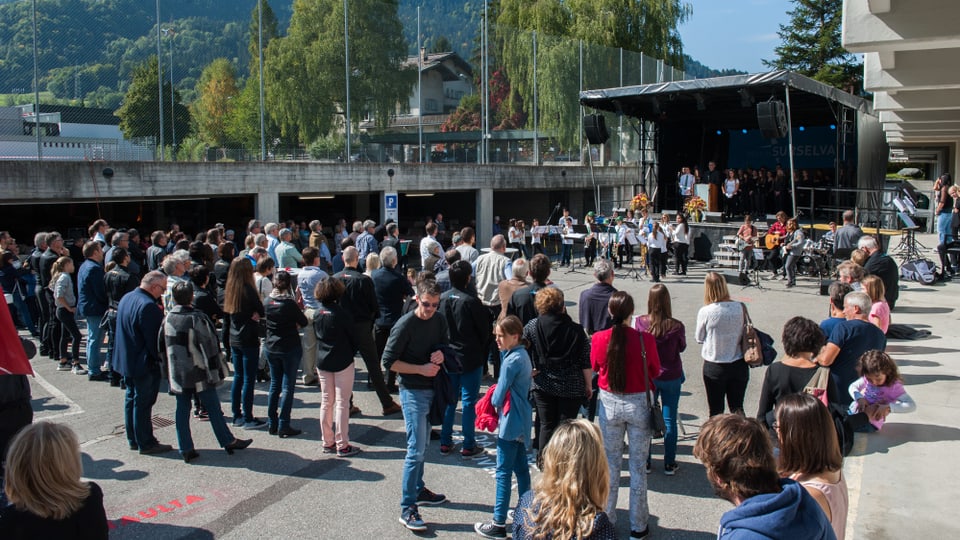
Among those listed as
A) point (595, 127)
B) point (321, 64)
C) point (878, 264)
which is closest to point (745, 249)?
point (878, 264)

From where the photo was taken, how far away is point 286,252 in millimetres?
10211

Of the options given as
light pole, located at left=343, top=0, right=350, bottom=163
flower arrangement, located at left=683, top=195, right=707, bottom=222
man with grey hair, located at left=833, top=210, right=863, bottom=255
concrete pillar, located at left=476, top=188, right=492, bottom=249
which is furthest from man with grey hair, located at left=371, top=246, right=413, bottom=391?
concrete pillar, located at left=476, top=188, right=492, bottom=249

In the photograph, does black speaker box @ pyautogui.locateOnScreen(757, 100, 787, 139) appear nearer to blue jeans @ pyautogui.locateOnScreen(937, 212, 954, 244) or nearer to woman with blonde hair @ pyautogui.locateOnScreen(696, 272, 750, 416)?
blue jeans @ pyautogui.locateOnScreen(937, 212, 954, 244)

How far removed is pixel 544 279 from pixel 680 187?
17297 mm

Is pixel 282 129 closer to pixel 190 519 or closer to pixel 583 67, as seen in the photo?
pixel 583 67

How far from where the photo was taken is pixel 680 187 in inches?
890

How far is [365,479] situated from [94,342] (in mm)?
4566

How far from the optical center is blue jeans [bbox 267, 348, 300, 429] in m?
6.38

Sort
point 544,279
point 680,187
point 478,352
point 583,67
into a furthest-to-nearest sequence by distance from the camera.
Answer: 1. point 583,67
2. point 680,187
3. point 544,279
4. point 478,352

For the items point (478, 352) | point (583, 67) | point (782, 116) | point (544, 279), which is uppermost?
point (583, 67)

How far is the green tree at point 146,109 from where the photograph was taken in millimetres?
15781

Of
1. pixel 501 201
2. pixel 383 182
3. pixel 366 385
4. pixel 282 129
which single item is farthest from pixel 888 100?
pixel 501 201

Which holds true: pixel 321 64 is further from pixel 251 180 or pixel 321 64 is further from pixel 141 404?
pixel 141 404

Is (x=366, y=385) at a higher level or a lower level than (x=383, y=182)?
lower
